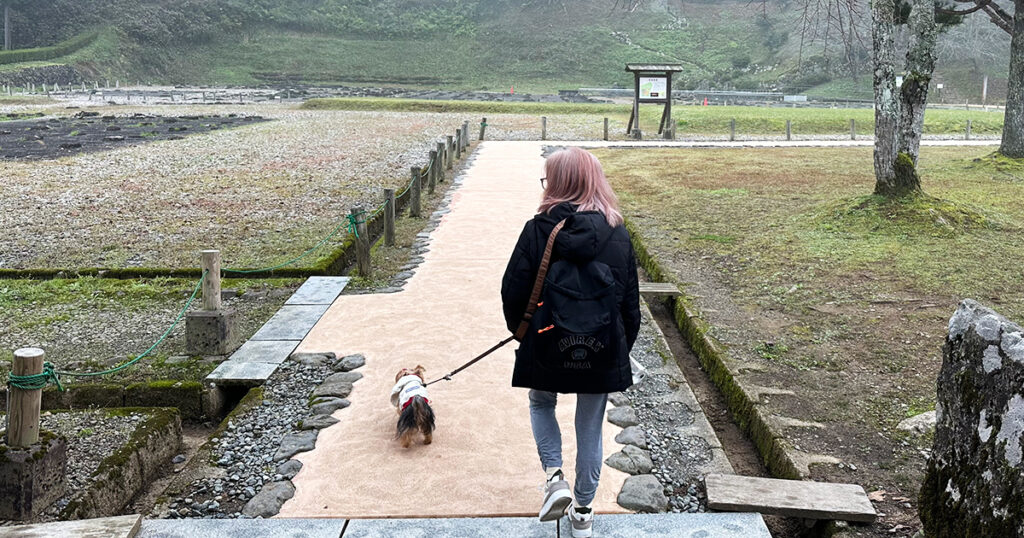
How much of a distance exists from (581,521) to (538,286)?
878mm

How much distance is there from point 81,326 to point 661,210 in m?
7.54

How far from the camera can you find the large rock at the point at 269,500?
3.42m

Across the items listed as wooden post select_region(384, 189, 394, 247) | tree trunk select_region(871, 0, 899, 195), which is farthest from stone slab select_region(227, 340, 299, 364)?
tree trunk select_region(871, 0, 899, 195)

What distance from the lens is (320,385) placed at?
495 cm

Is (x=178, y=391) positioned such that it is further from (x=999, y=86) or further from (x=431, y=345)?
(x=999, y=86)

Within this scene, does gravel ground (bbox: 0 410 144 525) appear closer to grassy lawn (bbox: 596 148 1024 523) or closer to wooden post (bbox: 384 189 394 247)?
grassy lawn (bbox: 596 148 1024 523)

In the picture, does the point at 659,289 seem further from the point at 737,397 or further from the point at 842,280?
the point at 737,397

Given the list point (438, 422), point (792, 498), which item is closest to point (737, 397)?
point (792, 498)

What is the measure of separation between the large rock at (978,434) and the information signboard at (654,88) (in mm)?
22663

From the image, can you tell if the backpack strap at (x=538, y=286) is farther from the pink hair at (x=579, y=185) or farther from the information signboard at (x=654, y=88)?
the information signboard at (x=654, y=88)

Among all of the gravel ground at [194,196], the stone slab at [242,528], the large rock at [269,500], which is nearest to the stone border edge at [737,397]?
the stone slab at [242,528]

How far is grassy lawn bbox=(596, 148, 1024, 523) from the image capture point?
Result: 4.43 meters

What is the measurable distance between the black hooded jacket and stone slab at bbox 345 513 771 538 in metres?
0.57

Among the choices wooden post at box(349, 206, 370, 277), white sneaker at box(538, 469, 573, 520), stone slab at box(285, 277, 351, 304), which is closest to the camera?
white sneaker at box(538, 469, 573, 520)
